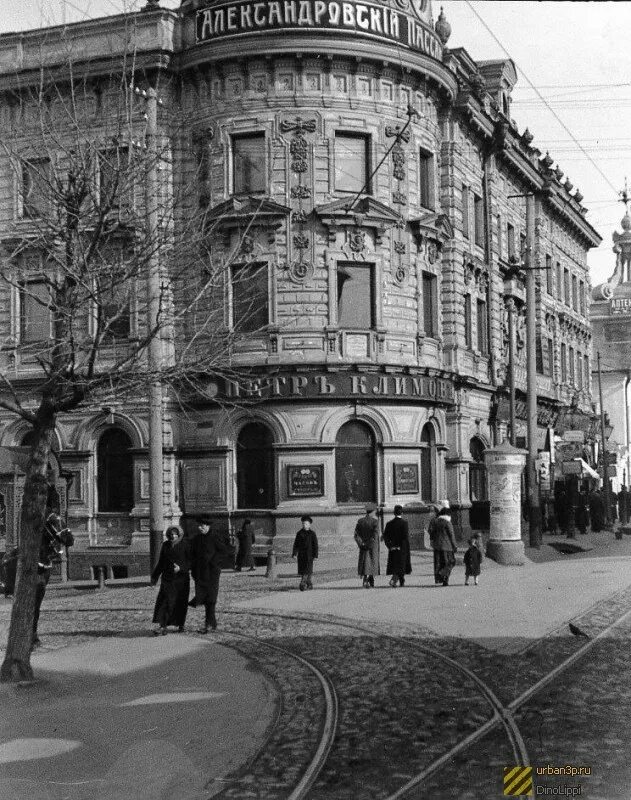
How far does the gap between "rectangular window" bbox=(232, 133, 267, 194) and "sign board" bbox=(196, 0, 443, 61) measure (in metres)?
2.67

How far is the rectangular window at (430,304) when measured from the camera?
3331cm

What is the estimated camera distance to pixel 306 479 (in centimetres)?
3006

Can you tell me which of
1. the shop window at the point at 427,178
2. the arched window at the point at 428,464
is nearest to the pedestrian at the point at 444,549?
the arched window at the point at 428,464

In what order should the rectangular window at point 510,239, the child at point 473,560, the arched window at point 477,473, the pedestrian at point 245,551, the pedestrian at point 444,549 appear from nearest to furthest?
the child at point 473,560, the pedestrian at point 444,549, the pedestrian at point 245,551, the arched window at point 477,473, the rectangular window at point 510,239

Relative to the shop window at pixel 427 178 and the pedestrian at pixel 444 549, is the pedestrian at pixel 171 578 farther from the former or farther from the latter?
the shop window at pixel 427 178

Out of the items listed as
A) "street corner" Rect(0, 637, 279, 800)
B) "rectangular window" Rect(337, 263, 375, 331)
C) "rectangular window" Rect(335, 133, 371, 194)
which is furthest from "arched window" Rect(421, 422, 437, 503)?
"street corner" Rect(0, 637, 279, 800)

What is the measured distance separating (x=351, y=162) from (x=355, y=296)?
11.6 ft

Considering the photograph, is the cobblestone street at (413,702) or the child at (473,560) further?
the child at (473,560)

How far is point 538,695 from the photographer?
36.3 ft

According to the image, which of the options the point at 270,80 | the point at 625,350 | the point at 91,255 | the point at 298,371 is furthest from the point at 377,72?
the point at 625,350

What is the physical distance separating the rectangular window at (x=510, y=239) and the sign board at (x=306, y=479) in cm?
1593

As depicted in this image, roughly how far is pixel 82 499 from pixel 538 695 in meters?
22.3

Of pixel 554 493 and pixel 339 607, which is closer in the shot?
pixel 339 607

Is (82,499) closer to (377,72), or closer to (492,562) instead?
(492,562)
